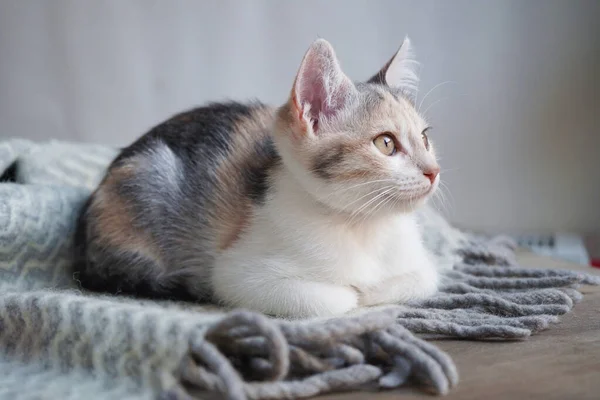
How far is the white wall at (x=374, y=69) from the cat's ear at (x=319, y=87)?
3.98 ft

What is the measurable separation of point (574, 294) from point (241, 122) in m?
0.70

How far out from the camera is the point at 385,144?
879 millimetres

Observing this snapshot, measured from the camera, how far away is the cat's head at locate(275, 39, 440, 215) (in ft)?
2.77

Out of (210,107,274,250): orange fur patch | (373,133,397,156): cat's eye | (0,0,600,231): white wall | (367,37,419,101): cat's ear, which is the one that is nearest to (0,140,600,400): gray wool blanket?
(210,107,274,250): orange fur patch

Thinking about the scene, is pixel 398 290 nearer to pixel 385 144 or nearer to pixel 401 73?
pixel 385 144

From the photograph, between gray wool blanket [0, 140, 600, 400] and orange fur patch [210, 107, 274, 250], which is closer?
gray wool blanket [0, 140, 600, 400]

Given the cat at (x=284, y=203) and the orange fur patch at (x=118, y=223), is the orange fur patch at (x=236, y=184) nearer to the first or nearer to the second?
the cat at (x=284, y=203)

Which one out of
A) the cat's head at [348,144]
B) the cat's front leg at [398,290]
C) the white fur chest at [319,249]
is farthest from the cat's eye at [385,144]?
the cat's front leg at [398,290]

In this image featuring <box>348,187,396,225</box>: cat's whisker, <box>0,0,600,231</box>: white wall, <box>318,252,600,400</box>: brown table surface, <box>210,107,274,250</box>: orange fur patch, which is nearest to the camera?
<box>318,252,600,400</box>: brown table surface

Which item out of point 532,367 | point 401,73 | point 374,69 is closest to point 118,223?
point 401,73

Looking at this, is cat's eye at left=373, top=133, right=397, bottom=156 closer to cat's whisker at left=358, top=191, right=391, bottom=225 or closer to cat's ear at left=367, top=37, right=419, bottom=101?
cat's whisker at left=358, top=191, right=391, bottom=225

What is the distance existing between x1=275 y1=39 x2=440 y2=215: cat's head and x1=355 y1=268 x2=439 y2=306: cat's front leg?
0.14m

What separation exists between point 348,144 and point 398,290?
Result: 273mm

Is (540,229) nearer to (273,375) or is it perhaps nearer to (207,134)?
(207,134)
